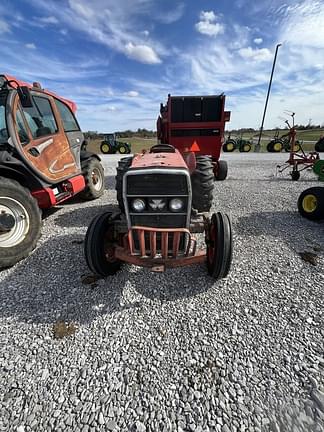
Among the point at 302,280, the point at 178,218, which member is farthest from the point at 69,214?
the point at 302,280

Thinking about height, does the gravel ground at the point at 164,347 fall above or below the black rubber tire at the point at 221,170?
below

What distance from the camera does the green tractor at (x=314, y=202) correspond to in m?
4.07

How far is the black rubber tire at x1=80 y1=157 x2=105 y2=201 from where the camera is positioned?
5.29m

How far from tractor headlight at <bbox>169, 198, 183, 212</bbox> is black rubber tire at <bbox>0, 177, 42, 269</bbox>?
6.85ft

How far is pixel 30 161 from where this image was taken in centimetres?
337

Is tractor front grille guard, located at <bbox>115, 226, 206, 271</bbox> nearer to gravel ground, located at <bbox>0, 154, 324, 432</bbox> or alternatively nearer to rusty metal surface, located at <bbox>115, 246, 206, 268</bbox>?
rusty metal surface, located at <bbox>115, 246, 206, 268</bbox>

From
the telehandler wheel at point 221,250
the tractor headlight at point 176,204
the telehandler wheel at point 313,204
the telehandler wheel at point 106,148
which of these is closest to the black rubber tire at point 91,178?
the tractor headlight at point 176,204

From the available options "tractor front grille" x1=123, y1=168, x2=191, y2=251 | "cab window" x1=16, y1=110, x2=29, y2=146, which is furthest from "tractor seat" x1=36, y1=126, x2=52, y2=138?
"tractor front grille" x1=123, y1=168, x2=191, y2=251

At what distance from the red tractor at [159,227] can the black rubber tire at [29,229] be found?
1.15 m

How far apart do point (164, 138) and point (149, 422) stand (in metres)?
6.03

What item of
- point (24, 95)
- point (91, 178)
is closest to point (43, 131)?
point (24, 95)

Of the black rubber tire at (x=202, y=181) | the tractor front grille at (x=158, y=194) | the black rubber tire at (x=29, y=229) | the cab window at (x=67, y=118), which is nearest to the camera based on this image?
the tractor front grille at (x=158, y=194)

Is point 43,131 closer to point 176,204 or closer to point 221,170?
point 176,204

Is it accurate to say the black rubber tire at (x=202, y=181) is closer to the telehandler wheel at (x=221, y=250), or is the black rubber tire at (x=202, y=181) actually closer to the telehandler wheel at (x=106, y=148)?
the telehandler wheel at (x=221, y=250)
